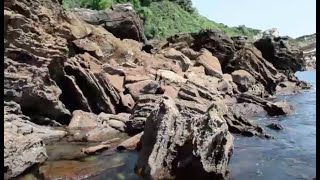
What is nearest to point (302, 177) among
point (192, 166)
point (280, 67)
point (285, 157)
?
point (285, 157)

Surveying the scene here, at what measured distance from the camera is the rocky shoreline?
1266 cm

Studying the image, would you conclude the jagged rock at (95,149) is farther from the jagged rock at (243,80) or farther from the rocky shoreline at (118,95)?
the jagged rock at (243,80)

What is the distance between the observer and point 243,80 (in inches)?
1555

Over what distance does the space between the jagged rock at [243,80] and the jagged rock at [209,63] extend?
6.72 feet

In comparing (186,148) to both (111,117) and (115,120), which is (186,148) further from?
(111,117)

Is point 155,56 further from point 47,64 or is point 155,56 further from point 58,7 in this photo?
point 47,64

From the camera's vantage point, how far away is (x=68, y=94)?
2230 centimetres

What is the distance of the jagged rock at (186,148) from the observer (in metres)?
12.2

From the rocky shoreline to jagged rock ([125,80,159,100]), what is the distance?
0.06 m

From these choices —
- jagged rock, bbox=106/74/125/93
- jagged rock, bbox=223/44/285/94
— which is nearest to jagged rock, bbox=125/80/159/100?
jagged rock, bbox=106/74/125/93

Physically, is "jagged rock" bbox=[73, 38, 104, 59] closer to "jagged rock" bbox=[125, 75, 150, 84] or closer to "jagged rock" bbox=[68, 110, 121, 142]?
"jagged rock" bbox=[125, 75, 150, 84]

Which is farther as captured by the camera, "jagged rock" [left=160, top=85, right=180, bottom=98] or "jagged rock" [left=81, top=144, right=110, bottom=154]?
"jagged rock" [left=160, top=85, right=180, bottom=98]

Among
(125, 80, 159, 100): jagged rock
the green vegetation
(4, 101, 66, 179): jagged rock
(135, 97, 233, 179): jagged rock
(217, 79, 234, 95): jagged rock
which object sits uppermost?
(135, 97, 233, 179): jagged rock

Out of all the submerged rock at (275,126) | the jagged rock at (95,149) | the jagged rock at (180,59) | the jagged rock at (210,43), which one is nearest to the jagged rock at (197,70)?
the jagged rock at (180,59)
